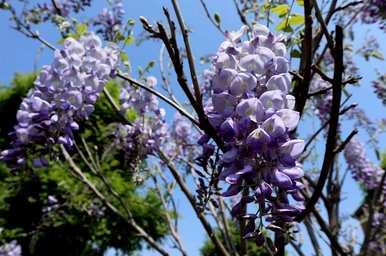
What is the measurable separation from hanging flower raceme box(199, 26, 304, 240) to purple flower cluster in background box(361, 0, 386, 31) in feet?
5.83

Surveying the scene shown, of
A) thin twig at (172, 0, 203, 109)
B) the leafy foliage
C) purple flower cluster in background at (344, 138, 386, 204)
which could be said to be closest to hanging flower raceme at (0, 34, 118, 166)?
thin twig at (172, 0, 203, 109)

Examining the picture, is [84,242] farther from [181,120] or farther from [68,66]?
Result: [68,66]

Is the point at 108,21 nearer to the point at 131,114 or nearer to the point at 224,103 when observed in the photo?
the point at 131,114

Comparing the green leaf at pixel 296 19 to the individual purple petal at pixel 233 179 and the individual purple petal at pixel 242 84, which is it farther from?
the individual purple petal at pixel 233 179

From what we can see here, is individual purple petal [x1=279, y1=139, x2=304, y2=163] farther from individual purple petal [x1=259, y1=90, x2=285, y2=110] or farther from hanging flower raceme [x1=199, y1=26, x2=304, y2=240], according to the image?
individual purple petal [x1=259, y1=90, x2=285, y2=110]

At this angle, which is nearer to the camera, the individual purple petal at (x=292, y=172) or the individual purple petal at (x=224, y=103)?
the individual purple petal at (x=292, y=172)

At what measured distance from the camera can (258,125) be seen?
1.09 metres

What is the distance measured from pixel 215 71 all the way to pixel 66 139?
0.94 meters

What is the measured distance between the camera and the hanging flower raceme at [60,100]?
76.4 inches

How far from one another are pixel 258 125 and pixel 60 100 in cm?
122

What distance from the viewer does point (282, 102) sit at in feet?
3.65

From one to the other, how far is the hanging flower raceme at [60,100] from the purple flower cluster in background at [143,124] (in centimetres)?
67

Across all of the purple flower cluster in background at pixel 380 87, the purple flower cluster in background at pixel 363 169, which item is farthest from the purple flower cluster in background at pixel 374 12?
the purple flower cluster in background at pixel 363 169

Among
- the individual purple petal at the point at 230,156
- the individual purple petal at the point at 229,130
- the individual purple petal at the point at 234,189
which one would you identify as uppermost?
the individual purple petal at the point at 229,130
